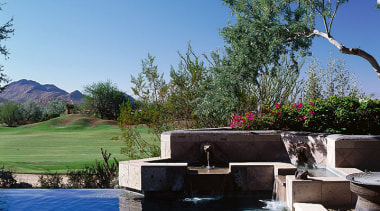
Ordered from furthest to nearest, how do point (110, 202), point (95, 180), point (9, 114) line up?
1. point (9, 114)
2. point (95, 180)
3. point (110, 202)

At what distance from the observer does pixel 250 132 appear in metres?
8.55

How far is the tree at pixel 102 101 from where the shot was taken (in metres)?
37.3

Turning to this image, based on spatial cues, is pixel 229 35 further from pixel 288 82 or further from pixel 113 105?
pixel 113 105

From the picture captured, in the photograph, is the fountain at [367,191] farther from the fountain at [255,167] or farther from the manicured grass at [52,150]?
the manicured grass at [52,150]

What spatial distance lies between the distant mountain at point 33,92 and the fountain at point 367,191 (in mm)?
109842

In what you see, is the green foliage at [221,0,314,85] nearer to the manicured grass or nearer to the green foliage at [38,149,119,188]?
the green foliage at [38,149,119,188]

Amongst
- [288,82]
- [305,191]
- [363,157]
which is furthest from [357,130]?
[288,82]

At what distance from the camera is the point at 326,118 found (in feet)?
28.5

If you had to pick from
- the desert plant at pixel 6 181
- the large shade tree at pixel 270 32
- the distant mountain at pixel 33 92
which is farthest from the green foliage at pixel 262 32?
the distant mountain at pixel 33 92

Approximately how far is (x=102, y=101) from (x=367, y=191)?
117 ft

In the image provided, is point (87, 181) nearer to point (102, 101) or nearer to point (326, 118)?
point (326, 118)

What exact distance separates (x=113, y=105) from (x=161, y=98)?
26571 millimetres

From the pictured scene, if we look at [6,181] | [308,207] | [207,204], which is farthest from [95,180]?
[308,207]

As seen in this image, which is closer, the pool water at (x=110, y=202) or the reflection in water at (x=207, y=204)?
the reflection in water at (x=207, y=204)
